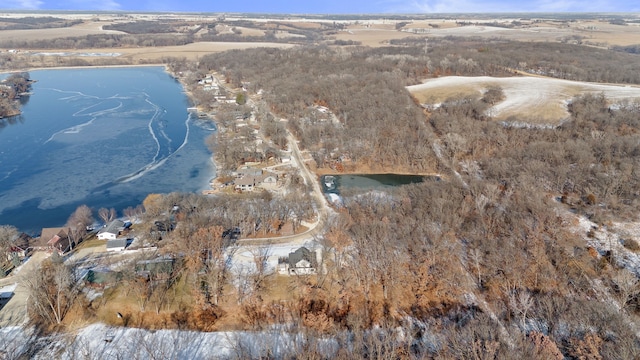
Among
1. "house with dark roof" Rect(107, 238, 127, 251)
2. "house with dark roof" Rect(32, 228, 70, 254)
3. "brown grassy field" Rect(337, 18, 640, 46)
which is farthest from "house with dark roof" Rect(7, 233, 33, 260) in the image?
"brown grassy field" Rect(337, 18, 640, 46)

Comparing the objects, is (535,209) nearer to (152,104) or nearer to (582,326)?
(582,326)

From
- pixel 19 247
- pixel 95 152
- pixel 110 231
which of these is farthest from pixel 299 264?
pixel 95 152

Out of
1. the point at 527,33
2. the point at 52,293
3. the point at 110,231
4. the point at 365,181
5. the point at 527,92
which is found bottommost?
the point at 365,181

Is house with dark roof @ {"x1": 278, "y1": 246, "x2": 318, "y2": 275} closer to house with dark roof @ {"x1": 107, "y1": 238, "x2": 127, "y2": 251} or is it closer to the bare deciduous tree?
house with dark roof @ {"x1": 107, "y1": 238, "x2": 127, "y2": 251}

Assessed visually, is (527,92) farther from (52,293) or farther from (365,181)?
(52,293)

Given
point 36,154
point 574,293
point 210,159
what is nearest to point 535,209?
point 574,293

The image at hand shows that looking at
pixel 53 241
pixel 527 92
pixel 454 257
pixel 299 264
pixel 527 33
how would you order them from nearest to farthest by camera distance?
pixel 299 264
pixel 454 257
pixel 53 241
pixel 527 92
pixel 527 33
